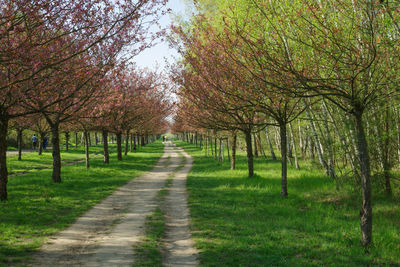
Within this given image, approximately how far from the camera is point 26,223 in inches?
335

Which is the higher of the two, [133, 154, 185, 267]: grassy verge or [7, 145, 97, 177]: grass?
[7, 145, 97, 177]: grass

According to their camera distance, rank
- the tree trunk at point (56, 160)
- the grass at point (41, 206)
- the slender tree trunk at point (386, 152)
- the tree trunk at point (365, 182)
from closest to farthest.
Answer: the tree trunk at point (365, 182) < the grass at point (41, 206) < the slender tree trunk at point (386, 152) < the tree trunk at point (56, 160)

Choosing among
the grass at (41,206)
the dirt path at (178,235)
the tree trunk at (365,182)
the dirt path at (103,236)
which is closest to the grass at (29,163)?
the grass at (41,206)

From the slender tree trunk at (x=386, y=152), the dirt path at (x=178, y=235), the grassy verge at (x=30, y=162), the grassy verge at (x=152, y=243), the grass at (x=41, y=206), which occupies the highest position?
the slender tree trunk at (x=386, y=152)

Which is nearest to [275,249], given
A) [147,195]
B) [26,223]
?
[26,223]

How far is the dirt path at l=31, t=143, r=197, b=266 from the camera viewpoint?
19.5 feet

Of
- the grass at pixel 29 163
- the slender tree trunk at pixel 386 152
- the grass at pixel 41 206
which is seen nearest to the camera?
the grass at pixel 41 206

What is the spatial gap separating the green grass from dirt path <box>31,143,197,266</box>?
96 centimetres

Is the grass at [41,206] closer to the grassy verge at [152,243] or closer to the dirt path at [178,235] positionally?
the grassy verge at [152,243]

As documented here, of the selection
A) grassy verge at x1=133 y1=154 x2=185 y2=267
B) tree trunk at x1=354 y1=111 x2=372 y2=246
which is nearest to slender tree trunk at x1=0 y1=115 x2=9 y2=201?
grassy verge at x1=133 y1=154 x2=185 y2=267

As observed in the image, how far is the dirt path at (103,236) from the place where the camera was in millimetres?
5934

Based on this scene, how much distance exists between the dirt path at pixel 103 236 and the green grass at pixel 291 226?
3.13 ft

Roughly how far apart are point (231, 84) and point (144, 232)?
19.3 feet

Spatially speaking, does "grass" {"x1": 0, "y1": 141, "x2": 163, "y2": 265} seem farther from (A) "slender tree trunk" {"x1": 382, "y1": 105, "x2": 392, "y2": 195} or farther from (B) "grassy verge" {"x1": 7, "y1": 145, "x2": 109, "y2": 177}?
(A) "slender tree trunk" {"x1": 382, "y1": 105, "x2": 392, "y2": 195}
